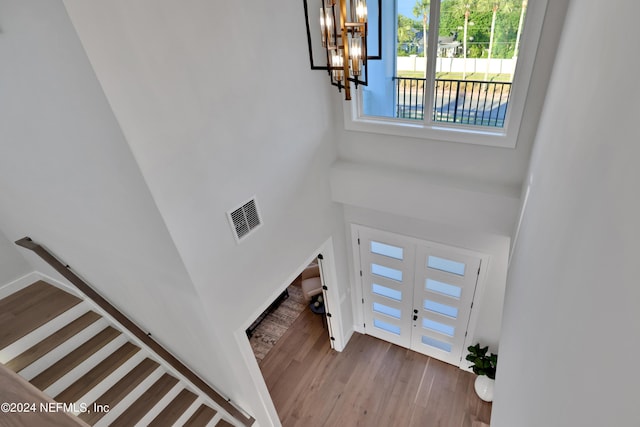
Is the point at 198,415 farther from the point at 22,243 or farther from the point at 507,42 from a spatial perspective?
the point at 507,42

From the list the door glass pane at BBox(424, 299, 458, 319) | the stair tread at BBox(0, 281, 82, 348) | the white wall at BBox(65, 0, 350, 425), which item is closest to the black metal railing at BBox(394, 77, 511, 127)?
the white wall at BBox(65, 0, 350, 425)

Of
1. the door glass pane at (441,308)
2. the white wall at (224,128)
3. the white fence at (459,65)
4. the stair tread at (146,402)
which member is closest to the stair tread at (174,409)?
the stair tread at (146,402)

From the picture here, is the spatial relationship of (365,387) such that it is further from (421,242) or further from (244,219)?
(244,219)

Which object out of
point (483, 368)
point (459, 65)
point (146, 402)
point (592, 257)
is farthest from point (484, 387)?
point (592, 257)

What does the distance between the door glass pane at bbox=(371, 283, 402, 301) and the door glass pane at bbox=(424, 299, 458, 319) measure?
1.32ft

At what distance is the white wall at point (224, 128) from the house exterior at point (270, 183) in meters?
0.01

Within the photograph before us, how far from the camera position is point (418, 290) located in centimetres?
473

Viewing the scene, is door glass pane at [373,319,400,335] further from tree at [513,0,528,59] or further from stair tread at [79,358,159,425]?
tree at [513,0,528,59]

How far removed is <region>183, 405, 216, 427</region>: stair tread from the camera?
12.5 feet

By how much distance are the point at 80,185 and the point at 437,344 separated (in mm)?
4879

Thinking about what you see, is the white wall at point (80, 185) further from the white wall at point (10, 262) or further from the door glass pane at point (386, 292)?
the door glass pane at point (386, 292)

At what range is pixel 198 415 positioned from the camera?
12.8ft

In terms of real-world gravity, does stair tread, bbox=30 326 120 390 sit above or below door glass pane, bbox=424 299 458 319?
above

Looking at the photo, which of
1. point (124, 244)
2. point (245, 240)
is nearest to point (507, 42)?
point (245, 240)
